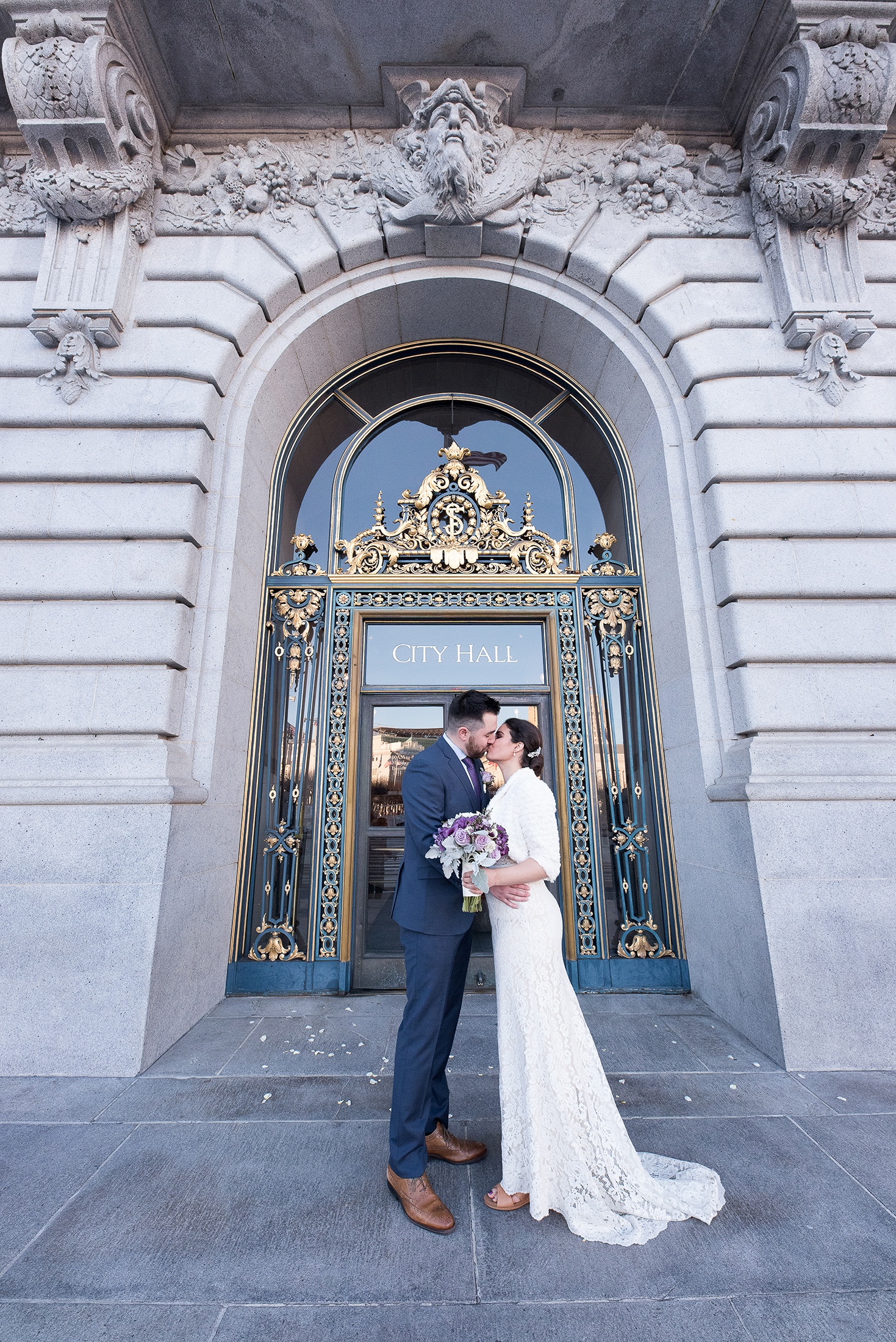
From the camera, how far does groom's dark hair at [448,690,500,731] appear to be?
10.5 feet

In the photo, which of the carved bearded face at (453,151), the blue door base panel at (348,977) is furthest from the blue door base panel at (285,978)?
the carved bearded face at (453,151)

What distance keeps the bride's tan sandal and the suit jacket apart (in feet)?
3.76

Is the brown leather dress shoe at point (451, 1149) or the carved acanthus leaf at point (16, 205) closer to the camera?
the brown leather dress shoe at point (451, 1149)

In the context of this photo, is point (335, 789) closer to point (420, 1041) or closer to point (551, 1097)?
point (420, 1041)

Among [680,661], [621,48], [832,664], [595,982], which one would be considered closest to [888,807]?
[832,664]

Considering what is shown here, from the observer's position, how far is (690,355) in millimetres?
5820

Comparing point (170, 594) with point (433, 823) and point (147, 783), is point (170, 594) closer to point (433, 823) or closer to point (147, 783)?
point (147, 783)

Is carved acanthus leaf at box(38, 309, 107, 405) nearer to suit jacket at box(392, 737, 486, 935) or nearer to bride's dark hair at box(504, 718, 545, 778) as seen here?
suit jacket at box(392, 737, 486, 935)

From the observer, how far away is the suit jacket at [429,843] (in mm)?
2967

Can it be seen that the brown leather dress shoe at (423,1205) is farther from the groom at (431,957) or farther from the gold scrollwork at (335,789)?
the gold scrollwork at (335,789)

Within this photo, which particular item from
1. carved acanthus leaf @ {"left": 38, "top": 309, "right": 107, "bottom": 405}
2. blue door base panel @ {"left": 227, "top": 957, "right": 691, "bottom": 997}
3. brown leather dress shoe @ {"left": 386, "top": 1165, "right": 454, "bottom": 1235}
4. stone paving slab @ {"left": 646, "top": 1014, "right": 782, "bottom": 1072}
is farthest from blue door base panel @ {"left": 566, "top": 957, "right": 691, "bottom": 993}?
carved acanthus leaf @ {"left": 38, "top": 309, "right": 107, "bottom": 405}

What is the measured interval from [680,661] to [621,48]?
5991 mm

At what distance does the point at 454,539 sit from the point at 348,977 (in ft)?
14.8

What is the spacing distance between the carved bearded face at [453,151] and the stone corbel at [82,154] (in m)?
2.74
